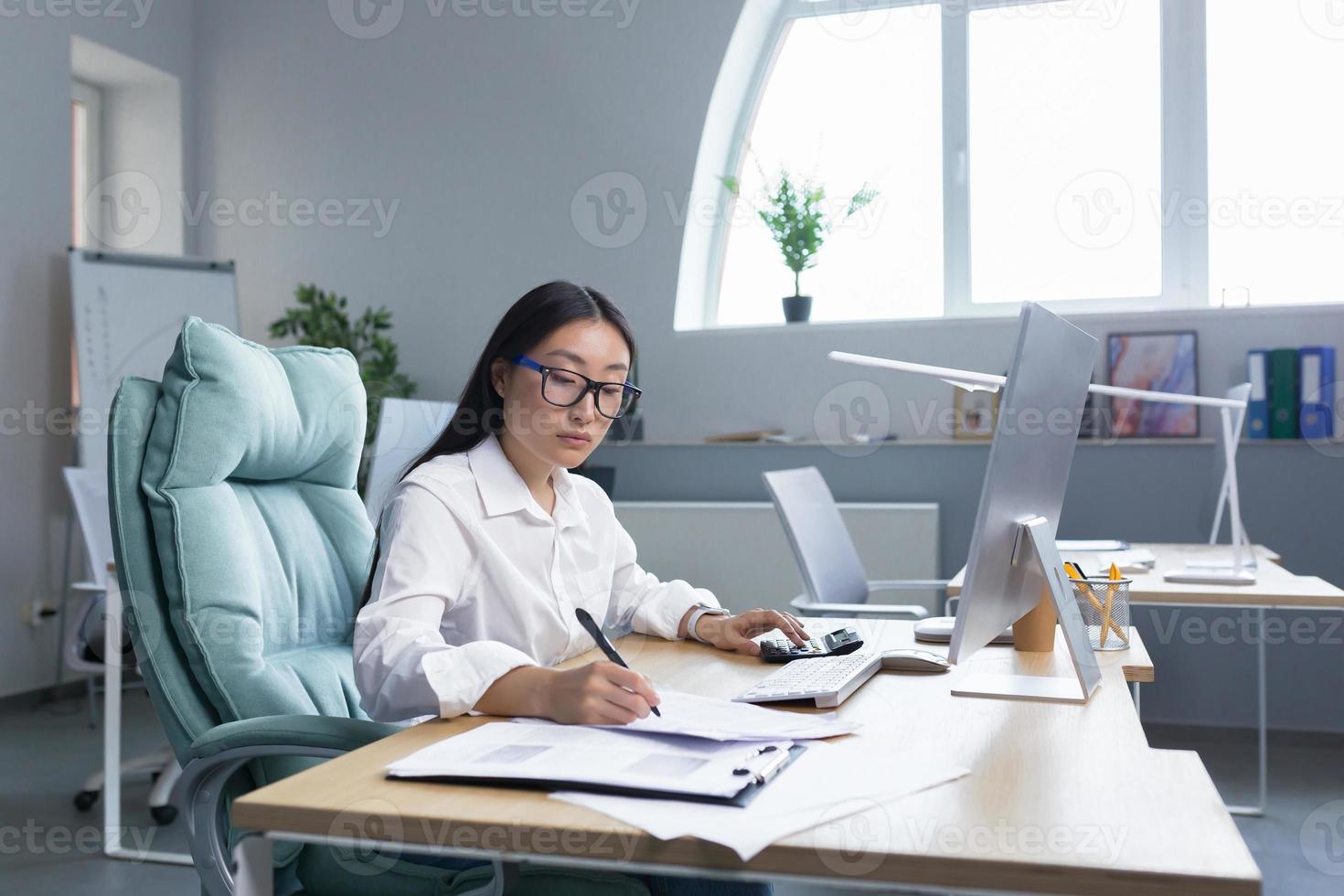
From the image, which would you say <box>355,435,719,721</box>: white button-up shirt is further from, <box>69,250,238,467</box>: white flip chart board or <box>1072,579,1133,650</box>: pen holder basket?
<box>69,250,238,467</box>: white flip chart board

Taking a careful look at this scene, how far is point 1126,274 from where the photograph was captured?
4.17 m

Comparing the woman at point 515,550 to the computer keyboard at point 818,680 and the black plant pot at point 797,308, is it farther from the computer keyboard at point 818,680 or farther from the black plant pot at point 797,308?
the black plant pot at point 797,308

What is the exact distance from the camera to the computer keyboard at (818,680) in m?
1.28

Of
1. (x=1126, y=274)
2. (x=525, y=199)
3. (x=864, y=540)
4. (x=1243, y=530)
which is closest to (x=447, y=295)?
Result: (x=525, y=199)

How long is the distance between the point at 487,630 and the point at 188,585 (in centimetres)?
38

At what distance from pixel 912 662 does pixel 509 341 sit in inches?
28.1

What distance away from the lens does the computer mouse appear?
58.4 inches

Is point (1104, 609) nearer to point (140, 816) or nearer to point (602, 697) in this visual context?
point (602, 697)

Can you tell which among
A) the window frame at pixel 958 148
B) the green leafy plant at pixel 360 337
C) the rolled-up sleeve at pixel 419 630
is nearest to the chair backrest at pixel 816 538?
the window frame at pixel 958 148

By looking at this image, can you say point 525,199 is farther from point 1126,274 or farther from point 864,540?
point 1126,274

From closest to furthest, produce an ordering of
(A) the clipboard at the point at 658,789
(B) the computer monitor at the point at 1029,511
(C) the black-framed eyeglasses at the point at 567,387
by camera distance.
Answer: (A) the clipboard at the point at 658,789, (B) the computer monitor at the point at 1029,511, (C) the black-framed eyeglasses at the point at 567,387

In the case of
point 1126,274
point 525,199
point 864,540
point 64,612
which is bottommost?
point 64,612

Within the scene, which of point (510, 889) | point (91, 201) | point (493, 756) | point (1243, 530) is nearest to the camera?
point (493, 756)

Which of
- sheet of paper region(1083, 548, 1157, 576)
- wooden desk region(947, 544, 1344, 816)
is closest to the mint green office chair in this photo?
wooden desk region(947, 544, 1344, 816)
